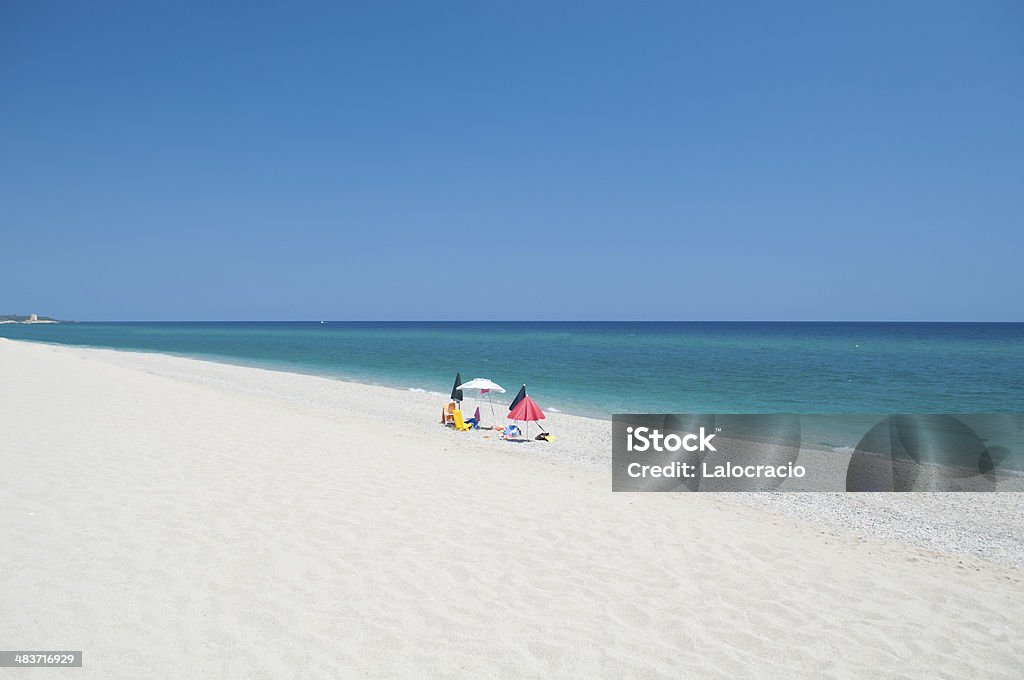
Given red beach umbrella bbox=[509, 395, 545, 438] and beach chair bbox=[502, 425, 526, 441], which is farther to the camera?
beach chair bbox=[502, 425, 526, 441]

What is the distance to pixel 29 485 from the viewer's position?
774 cm

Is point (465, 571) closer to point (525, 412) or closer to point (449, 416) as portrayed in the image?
point (525, 412)

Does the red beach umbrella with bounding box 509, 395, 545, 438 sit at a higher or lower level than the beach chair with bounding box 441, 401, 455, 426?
higher

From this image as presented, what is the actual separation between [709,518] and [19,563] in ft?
26.1

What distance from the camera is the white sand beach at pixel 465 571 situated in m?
4.32

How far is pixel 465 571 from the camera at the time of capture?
5707 mm

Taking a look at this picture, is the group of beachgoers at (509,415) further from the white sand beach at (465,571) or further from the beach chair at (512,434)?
the white sand beach at (465,571)

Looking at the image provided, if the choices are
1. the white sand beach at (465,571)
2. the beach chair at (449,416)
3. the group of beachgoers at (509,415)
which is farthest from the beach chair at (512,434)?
the white sand beach at (465,571)

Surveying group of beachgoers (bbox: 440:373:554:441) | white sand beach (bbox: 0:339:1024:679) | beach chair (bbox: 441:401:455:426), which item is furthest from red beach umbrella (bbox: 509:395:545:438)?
beach chair (bbox: 441:401:455:426)

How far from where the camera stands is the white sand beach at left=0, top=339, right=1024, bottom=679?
432cm

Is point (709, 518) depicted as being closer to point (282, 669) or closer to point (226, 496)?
point (282, 669)

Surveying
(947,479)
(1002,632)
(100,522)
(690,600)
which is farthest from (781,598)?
(947,479)

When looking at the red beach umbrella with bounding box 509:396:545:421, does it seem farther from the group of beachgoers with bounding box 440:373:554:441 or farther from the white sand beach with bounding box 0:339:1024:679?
the white sand beach with bounding box 0:339:1024:679

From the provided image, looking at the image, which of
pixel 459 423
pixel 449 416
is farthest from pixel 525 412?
pixel 449 416
